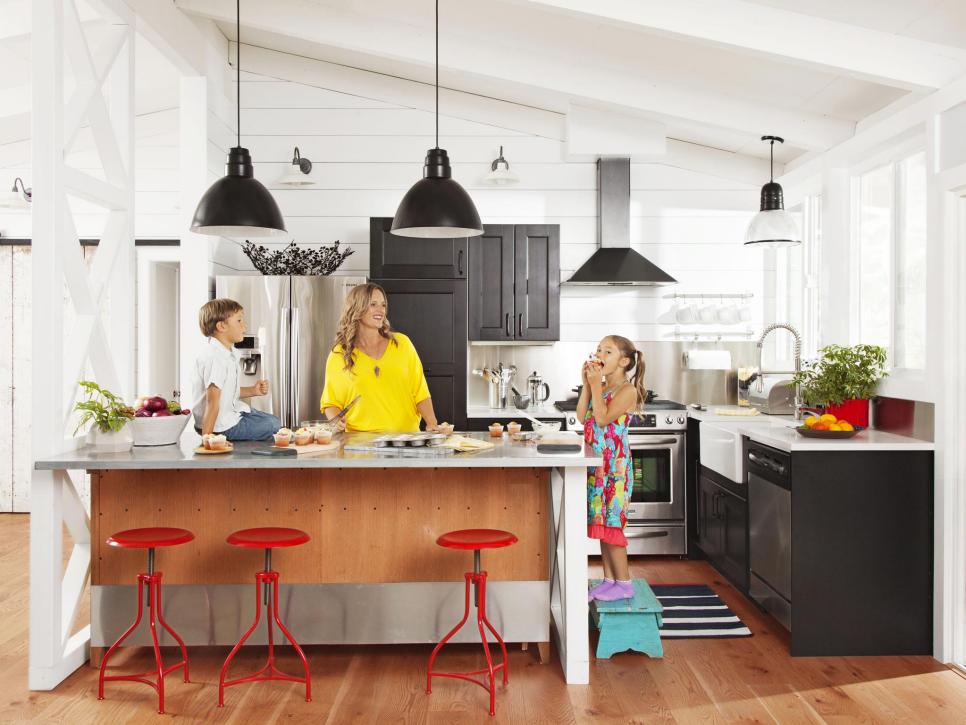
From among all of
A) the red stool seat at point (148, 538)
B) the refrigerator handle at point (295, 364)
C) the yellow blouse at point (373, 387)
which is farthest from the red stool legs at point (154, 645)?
the refrigerator handle at point (295, 364)

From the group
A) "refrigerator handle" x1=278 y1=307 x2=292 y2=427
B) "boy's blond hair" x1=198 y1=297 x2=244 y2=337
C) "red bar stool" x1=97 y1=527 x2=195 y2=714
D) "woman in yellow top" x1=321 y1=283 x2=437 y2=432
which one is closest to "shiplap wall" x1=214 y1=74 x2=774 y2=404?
"refrigerator handle" x1=278 y1=307 x2=292 y2=427

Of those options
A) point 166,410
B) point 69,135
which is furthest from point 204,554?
point 69,135

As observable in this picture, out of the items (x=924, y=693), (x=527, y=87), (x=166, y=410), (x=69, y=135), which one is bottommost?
(x=924, y=693)

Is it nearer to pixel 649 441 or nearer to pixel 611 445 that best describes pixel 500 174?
pixel 649 441

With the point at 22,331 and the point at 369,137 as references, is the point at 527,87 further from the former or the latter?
the point at 22,331

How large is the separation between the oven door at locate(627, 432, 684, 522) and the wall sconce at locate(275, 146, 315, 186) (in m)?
2.98

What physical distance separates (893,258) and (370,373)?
2856 millimetres

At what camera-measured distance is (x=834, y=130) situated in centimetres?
489

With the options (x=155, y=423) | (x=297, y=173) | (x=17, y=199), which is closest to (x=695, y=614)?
(x=155, y=423)

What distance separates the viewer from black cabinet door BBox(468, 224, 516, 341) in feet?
18.4

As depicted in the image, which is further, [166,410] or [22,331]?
[22,331]

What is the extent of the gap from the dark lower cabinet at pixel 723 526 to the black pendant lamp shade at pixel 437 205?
222cm

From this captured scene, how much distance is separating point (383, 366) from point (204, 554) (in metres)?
1.26

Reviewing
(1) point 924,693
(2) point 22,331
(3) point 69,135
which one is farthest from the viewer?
(2) point 22,331
